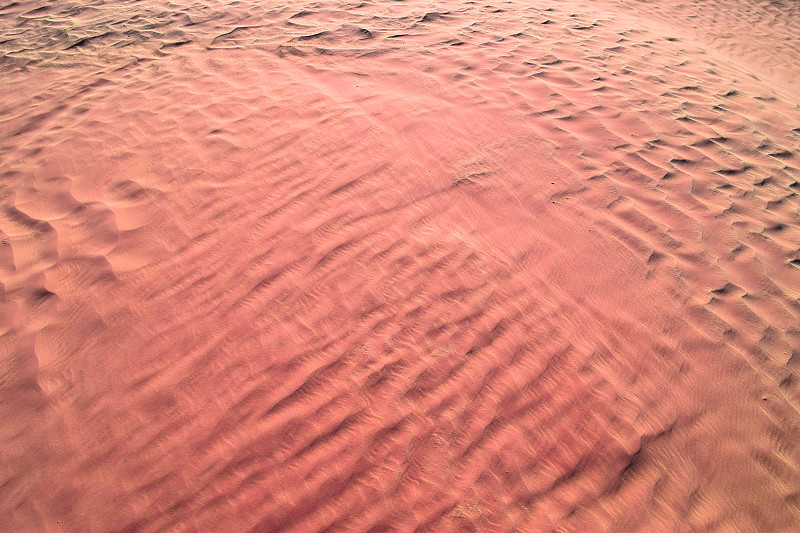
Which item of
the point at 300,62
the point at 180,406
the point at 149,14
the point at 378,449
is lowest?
the point at 378,449

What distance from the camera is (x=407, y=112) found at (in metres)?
4.48

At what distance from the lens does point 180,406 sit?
2598 millimetres

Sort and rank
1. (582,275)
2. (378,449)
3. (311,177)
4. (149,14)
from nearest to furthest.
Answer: (378,449)
(582,275)
(311,177)
(149,14)

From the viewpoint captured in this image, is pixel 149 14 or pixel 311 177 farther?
pixel 149 14

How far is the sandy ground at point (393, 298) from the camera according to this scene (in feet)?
7.84

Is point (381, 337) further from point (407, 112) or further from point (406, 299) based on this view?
point (407, 112)

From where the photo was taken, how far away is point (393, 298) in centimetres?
Result: 307

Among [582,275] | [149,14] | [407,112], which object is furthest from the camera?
[149,14]

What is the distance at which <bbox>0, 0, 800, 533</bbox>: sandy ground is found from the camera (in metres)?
2.39

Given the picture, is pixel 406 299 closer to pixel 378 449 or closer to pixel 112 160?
pixel 378 449

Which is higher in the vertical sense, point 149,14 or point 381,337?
point 149,14

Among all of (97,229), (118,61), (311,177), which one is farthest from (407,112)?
(118,61)

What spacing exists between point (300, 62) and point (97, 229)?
285 centimetres

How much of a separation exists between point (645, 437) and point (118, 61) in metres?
6.25
